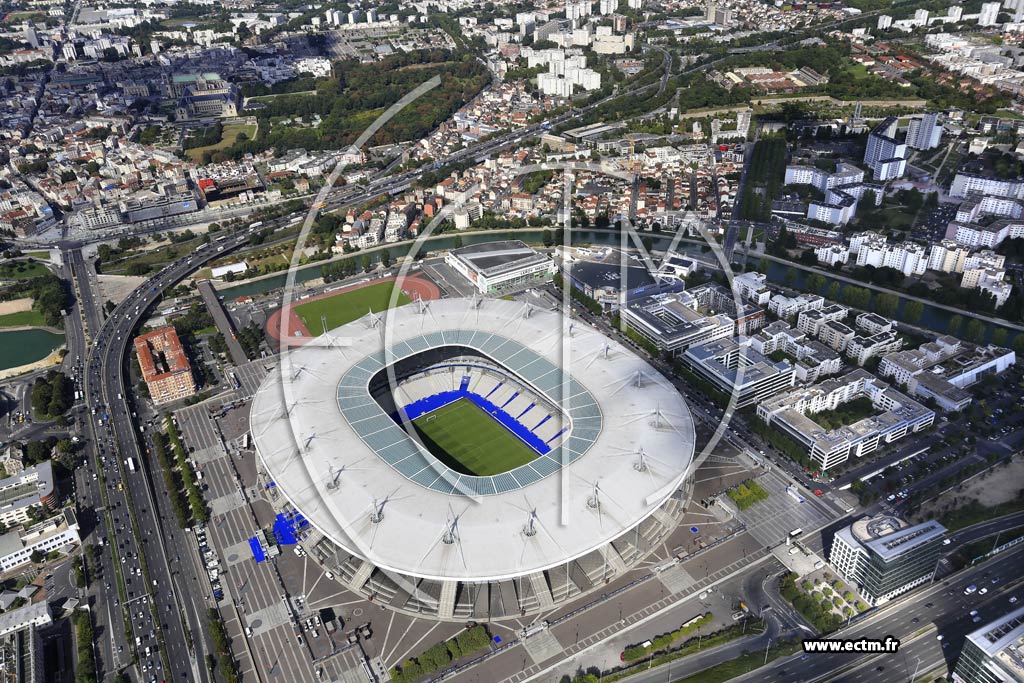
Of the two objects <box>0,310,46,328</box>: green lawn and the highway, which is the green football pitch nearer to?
the highway

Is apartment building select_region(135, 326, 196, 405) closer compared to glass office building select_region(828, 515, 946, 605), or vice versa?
glass office building select_region(828, 515, 946, 605)

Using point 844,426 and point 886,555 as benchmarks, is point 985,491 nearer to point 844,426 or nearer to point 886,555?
point 844,426

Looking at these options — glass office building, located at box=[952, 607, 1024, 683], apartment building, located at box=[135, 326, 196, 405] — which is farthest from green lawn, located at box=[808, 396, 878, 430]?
apartment building, located at box=[135, 326, 196, 405]

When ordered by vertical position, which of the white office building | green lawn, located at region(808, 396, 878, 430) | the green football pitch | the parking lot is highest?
the white office building

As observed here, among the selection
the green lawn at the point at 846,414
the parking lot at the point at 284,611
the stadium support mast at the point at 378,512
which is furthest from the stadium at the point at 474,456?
the green lawn at the point at 846,414

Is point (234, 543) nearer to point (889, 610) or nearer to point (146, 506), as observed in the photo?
point (146, 506)

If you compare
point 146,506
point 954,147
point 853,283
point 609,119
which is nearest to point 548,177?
point 609,119

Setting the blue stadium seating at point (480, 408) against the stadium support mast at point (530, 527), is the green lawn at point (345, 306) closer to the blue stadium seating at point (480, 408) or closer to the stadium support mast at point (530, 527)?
the blue stadium seating at point (480, 408)
